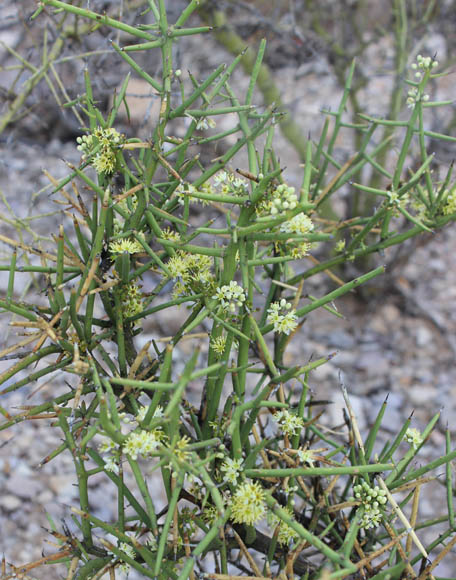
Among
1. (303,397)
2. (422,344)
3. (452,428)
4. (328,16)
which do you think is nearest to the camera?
(303,397)

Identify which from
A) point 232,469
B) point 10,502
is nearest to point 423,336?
point 10,502

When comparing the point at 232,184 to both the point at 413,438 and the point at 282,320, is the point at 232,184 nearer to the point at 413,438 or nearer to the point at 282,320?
the point at 282,320

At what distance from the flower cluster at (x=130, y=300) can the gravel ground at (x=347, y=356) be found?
50.5 inches

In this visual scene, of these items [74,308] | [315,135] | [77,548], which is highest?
[315,135]

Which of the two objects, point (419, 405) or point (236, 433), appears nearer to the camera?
point (236, 433)

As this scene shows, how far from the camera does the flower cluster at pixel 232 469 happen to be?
1055 mm

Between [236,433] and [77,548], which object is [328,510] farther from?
[77,548]

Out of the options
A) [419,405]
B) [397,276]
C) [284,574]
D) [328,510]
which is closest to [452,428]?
[419,405]

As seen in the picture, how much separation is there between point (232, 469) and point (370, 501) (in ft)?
0.94

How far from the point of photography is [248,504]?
101 centimetres

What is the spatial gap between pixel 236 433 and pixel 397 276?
9.00 ft

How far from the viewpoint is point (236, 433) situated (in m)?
1.06

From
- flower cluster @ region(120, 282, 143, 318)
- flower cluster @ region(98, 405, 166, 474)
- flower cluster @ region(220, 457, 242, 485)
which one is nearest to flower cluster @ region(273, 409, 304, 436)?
flower cluster @ region(220, 457, 242, 485)

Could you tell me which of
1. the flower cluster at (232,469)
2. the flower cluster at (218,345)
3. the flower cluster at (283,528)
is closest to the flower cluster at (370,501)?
the flower cluster at (283,528)
